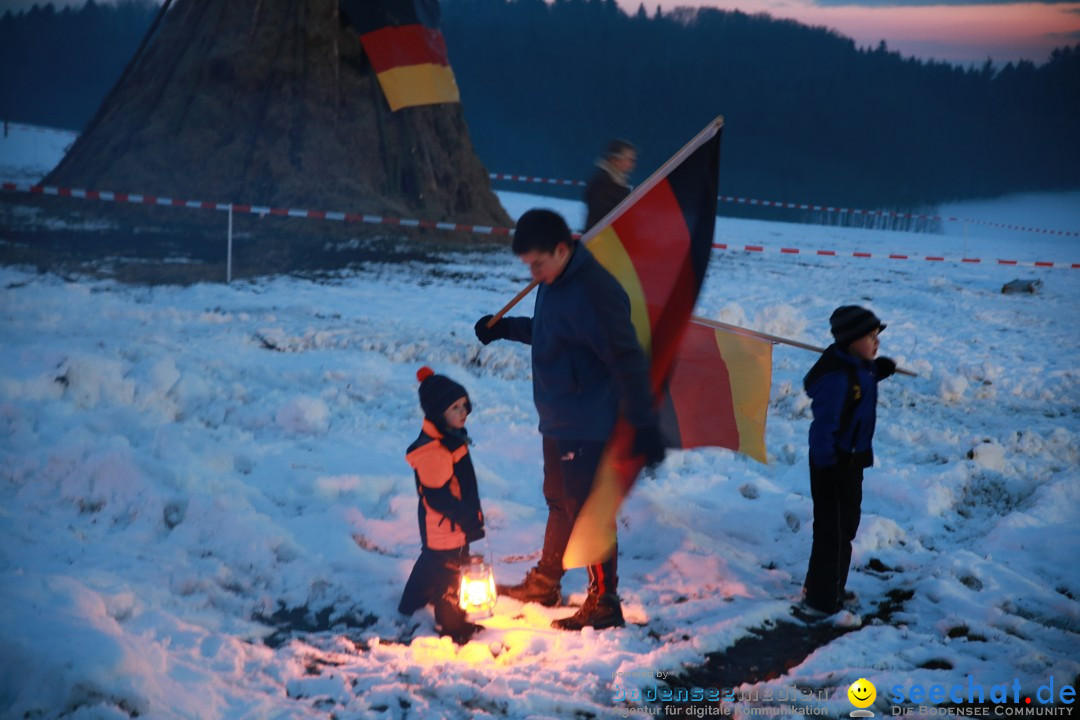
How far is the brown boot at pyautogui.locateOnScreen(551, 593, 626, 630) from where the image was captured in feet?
12.8

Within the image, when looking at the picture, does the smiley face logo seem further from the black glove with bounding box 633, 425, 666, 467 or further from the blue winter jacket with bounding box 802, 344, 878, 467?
the black glove with bounding box 633, 425, 666, 467

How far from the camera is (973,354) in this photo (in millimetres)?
9453

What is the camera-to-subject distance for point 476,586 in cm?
386

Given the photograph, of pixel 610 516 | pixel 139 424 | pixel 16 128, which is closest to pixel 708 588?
pixel 610 516

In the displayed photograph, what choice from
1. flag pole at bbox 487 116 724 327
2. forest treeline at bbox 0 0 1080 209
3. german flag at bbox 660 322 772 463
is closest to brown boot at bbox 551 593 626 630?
german flag at bbox 660 322 772 463

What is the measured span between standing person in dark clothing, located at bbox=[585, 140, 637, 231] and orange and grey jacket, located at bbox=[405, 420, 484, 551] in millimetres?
2315

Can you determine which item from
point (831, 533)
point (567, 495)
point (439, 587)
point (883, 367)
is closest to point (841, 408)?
point (883, 367)

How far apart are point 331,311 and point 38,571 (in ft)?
20.4

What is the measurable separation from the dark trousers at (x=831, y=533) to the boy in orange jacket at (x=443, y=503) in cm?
156

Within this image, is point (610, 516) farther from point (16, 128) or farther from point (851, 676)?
point (16, 128)

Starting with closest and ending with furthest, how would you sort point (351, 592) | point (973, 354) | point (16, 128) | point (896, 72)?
point (351, 592)
point (973, 354)
point (16, 128)
point (896, 72)

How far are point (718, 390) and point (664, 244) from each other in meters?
0.81

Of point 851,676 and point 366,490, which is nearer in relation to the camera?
point 851,676

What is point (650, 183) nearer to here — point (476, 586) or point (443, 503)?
point (443, 503)
